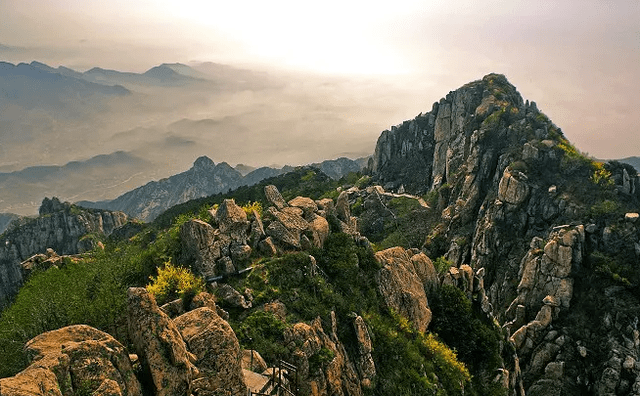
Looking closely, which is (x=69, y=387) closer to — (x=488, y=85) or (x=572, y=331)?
(x=572, y=331)

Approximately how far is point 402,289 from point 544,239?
49.9 metres

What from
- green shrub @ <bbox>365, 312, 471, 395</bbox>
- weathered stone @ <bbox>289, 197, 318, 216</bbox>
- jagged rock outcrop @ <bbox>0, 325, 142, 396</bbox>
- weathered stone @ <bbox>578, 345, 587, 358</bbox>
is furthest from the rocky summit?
weathered stone @ <bbox>578, 345, 587, 358</bbox>

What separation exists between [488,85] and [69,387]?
146 m

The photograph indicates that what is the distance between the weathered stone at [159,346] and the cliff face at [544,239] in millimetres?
46697

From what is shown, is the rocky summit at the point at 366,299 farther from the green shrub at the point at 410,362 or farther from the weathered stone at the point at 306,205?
the weathered stone at the point at 306,205

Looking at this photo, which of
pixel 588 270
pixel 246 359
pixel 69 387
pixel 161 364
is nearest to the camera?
pixel 69 387

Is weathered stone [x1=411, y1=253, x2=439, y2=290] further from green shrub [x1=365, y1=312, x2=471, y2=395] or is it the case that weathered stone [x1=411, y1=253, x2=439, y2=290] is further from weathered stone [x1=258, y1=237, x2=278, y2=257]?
weathered stone [x1=258, y1=237, x2=278, y2=257]

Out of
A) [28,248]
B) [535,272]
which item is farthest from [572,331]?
[28,248]

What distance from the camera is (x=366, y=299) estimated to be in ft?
131

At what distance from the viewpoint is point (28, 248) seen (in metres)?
172

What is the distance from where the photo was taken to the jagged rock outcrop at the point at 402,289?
140 ft

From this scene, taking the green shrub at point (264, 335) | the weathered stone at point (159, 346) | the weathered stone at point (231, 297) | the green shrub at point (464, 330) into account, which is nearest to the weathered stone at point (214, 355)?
the weathered stone at point (159, 346)

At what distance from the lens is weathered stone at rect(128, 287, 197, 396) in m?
18.8

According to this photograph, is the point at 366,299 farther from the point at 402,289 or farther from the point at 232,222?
the point at 232,222
